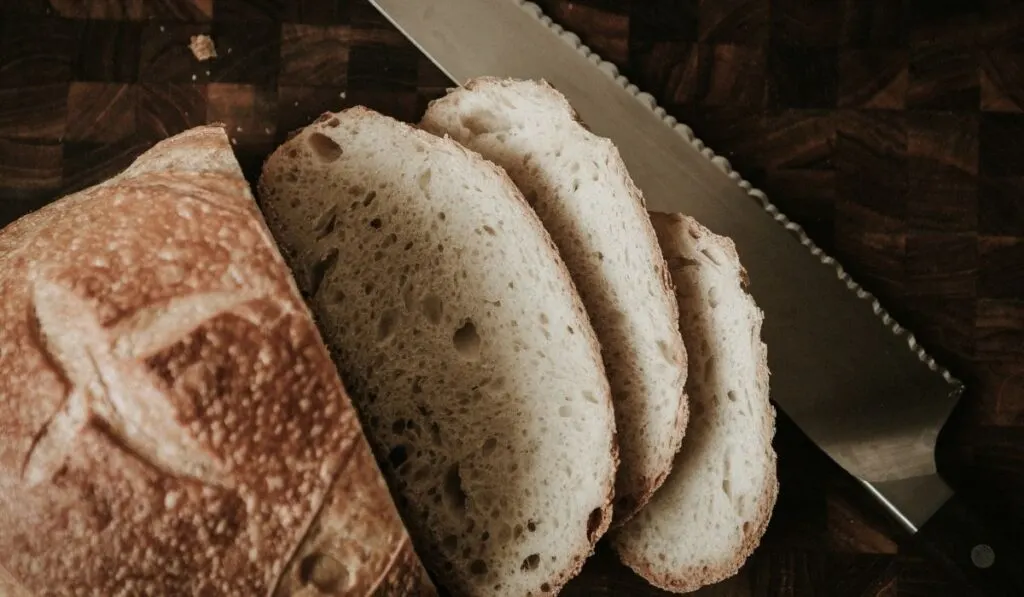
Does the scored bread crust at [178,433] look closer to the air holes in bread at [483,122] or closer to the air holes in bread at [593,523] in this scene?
the air holes in bread at [593,523]

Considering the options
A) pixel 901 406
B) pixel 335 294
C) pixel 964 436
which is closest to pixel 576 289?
pixel 335 294

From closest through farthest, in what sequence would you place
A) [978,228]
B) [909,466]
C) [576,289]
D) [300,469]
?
[300,469], [576,289], [909,466], [978,228]

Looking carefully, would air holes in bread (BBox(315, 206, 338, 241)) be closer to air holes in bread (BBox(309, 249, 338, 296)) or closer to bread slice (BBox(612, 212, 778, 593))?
air holes in bread (BBox(309, 249, 338, 296))

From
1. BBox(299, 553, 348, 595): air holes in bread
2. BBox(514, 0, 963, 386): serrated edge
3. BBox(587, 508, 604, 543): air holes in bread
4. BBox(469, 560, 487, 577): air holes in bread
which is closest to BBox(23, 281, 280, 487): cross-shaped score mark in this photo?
BBox(299, 553, 348, 595): air holes in bread

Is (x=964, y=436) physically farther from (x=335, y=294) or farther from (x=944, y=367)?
(x=335, y=294)

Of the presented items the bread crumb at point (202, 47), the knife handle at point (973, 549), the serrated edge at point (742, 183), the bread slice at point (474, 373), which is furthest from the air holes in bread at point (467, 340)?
the knife handle at point (973, 549)

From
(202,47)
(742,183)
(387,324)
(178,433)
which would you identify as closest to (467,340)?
(387,324)

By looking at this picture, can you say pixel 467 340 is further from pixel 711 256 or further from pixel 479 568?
pixel 711 256
